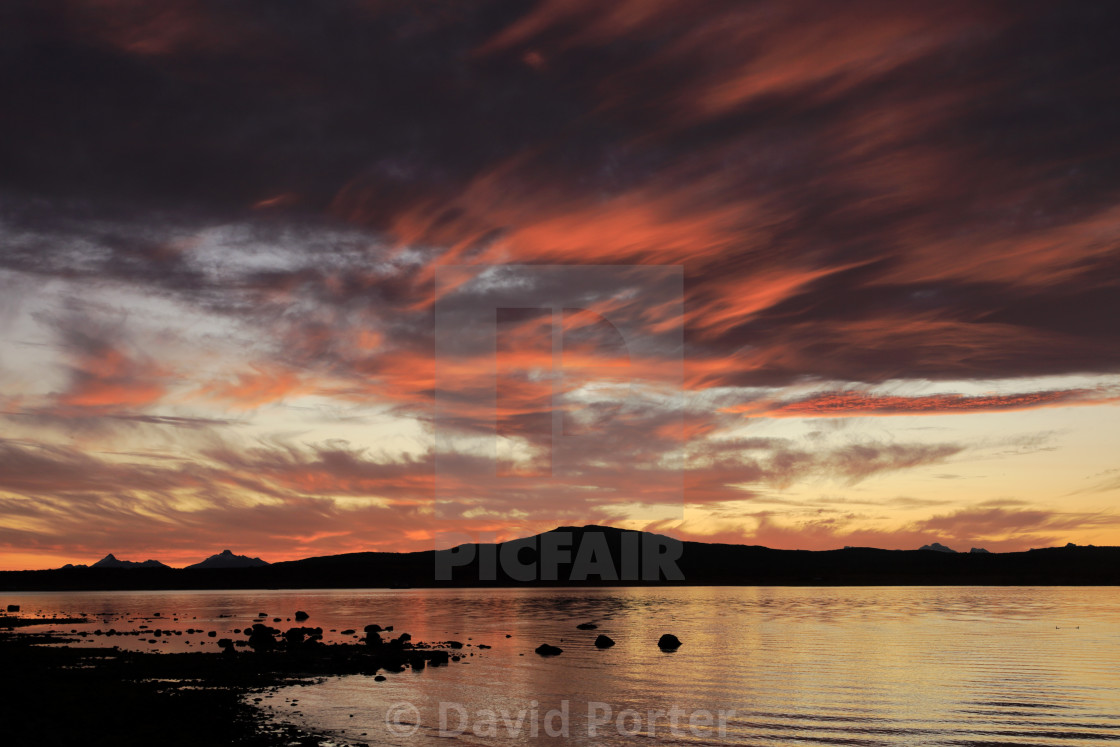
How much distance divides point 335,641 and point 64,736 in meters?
40.0

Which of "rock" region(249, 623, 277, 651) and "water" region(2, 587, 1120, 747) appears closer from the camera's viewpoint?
"water" region(2, 587, 1120, 747)

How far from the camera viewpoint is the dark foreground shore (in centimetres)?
2916

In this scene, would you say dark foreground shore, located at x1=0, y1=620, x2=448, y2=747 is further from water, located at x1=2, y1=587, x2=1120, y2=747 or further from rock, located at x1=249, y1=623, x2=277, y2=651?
water, located at x1=2, y1=587, x2=1120, y2=747

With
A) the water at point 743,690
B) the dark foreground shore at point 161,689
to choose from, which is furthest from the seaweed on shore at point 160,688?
the water at point 743,690

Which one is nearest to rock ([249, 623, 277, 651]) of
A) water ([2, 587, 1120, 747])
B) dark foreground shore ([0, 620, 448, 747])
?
dark foreground shore ([0, 620, 448, 747])

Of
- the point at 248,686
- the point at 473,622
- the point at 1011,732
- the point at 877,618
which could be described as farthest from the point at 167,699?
the point at 877,618

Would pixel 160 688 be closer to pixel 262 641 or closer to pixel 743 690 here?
pixel 262 641

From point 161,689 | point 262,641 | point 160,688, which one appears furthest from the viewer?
point 262,641

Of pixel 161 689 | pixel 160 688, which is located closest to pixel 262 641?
pixel 160 688

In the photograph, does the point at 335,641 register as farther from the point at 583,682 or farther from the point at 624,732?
the point at 624,732

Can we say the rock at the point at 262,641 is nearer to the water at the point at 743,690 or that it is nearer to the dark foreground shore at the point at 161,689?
the dark foreground shore at the point at 161,689

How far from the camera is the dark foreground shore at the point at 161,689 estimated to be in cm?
2916

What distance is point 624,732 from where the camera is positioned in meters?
33.1

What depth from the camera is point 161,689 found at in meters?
39.8
